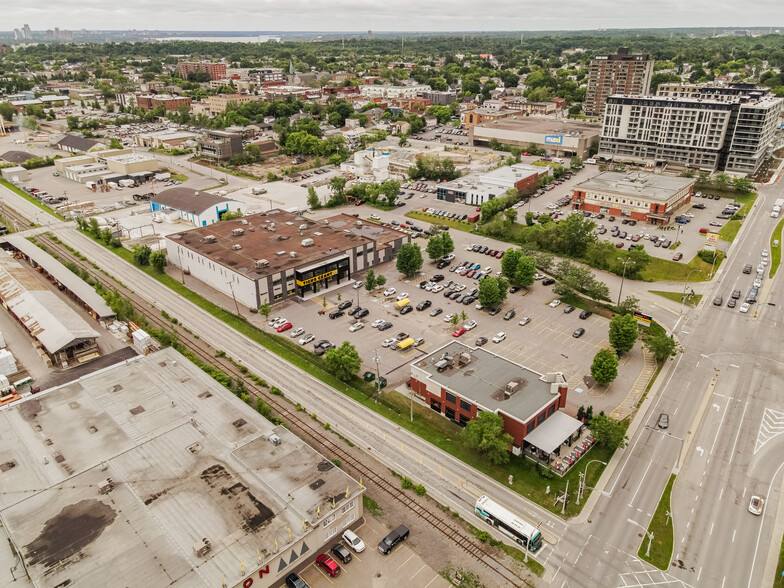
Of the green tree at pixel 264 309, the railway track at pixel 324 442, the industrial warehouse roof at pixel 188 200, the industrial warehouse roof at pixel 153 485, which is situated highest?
the industrial warehouse roof at pixel 188 200

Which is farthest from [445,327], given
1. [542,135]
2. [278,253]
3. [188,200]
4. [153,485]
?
[542,135]

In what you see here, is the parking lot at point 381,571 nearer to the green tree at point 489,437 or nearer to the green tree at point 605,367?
the green tree at point 489,437

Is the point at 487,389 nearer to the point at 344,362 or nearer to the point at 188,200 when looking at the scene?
the point at 344,362

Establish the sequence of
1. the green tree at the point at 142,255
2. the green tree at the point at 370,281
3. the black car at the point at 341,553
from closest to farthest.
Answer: the black car at the point at 341,553 < the green tree at the point at 370,281 < the green tree at the point at 142,255

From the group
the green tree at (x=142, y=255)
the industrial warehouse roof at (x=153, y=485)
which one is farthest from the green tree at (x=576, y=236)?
the green tree at (x=142, y=255)

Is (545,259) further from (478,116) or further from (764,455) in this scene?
(478,116)

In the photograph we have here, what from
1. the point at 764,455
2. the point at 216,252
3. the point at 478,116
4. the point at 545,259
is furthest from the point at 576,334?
the point at 478,116
